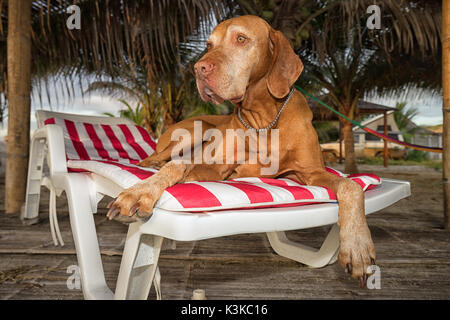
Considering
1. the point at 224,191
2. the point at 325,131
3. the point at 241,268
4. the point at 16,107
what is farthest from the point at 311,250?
the point at 325,131

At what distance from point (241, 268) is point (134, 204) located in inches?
40.5

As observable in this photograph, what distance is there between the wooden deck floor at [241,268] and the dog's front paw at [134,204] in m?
0.65

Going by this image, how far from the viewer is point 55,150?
5.88ft

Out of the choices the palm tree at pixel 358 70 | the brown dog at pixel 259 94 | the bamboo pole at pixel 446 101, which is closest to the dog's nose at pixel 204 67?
the brown dog at pixel 259 94

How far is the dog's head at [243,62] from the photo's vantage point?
4.71 feet

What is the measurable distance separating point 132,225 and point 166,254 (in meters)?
1.02

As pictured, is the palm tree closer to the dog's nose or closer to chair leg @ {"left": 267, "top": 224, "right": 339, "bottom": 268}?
chair leg @ {"left": 267, "top": 224, "right": 339, "bottom": 268}

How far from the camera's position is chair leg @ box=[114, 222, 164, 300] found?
3.34ft

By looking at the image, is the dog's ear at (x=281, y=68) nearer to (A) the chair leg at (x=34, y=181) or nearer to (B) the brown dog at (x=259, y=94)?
(B) the brown dog at (x=259, y=94)

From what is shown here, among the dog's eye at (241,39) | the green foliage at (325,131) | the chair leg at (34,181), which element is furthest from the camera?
the green foliage at (325,131)

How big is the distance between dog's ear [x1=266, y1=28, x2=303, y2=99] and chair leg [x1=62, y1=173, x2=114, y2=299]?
0.96 metres

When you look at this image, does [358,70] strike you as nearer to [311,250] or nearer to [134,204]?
[311,250]

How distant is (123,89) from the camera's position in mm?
10703

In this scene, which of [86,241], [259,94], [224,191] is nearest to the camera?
[224,191]
